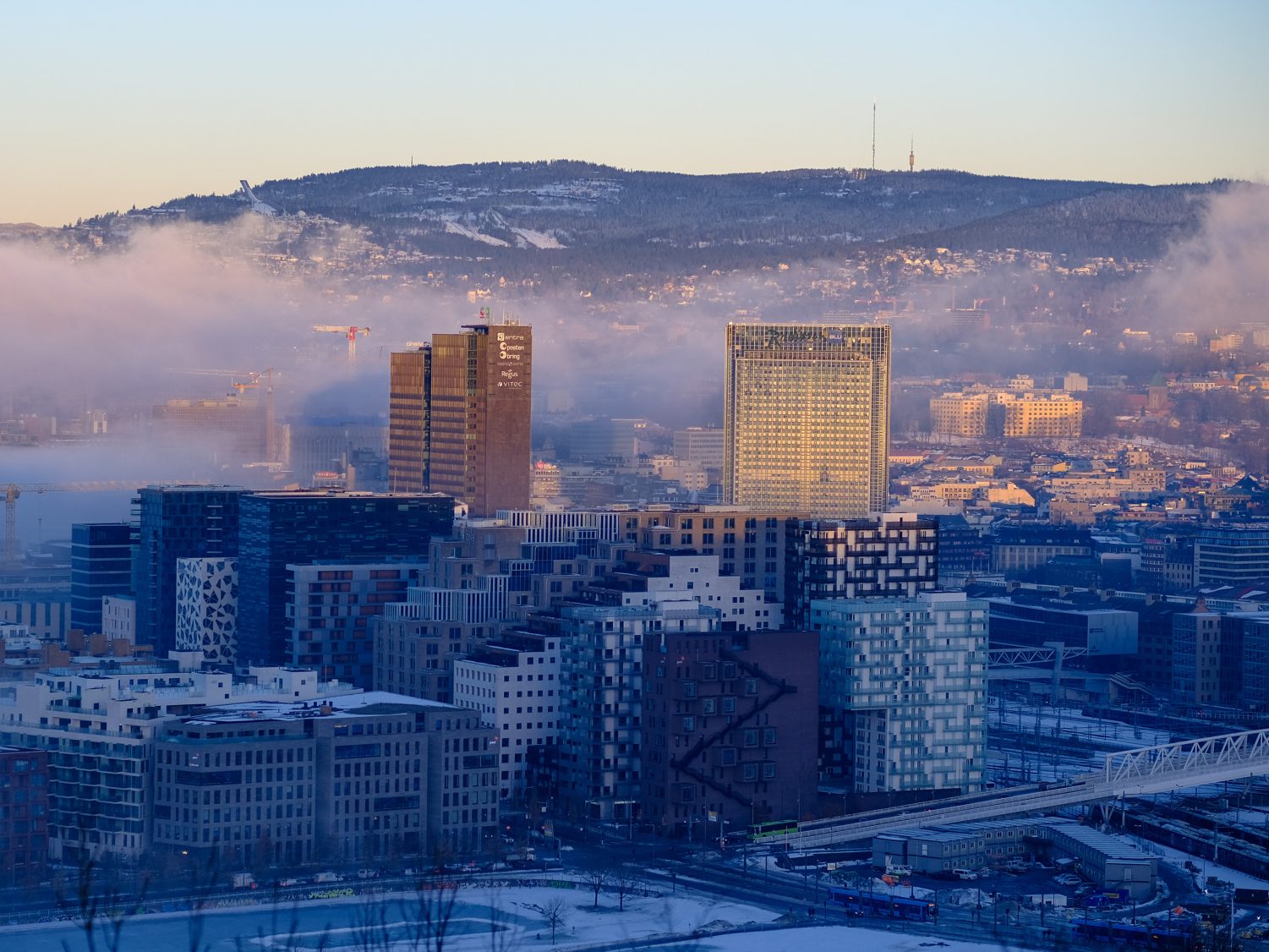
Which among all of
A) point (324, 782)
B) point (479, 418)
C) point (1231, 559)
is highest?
point (479, 418)

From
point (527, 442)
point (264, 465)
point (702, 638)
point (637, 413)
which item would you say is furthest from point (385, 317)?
point (702, 638)

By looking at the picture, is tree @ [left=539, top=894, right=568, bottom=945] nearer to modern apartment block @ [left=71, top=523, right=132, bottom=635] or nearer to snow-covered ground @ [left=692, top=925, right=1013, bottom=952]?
snow-covered ground @ [left=692, top=925, right=1013, bottom=952]

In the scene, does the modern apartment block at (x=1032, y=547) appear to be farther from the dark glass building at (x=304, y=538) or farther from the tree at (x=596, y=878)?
the tree at (x=596, y=878)

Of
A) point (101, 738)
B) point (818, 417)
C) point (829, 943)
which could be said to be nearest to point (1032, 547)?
point (818, 417)

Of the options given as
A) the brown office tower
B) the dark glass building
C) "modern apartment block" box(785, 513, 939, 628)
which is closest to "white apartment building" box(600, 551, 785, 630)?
"modern apartment block" box(785, 513, 939, 628)

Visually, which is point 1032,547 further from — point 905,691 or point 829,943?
point 829,943

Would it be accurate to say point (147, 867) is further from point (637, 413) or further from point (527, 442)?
point (637, 413)

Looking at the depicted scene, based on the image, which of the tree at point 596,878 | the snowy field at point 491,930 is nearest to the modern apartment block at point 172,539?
the tree at point 596,878
